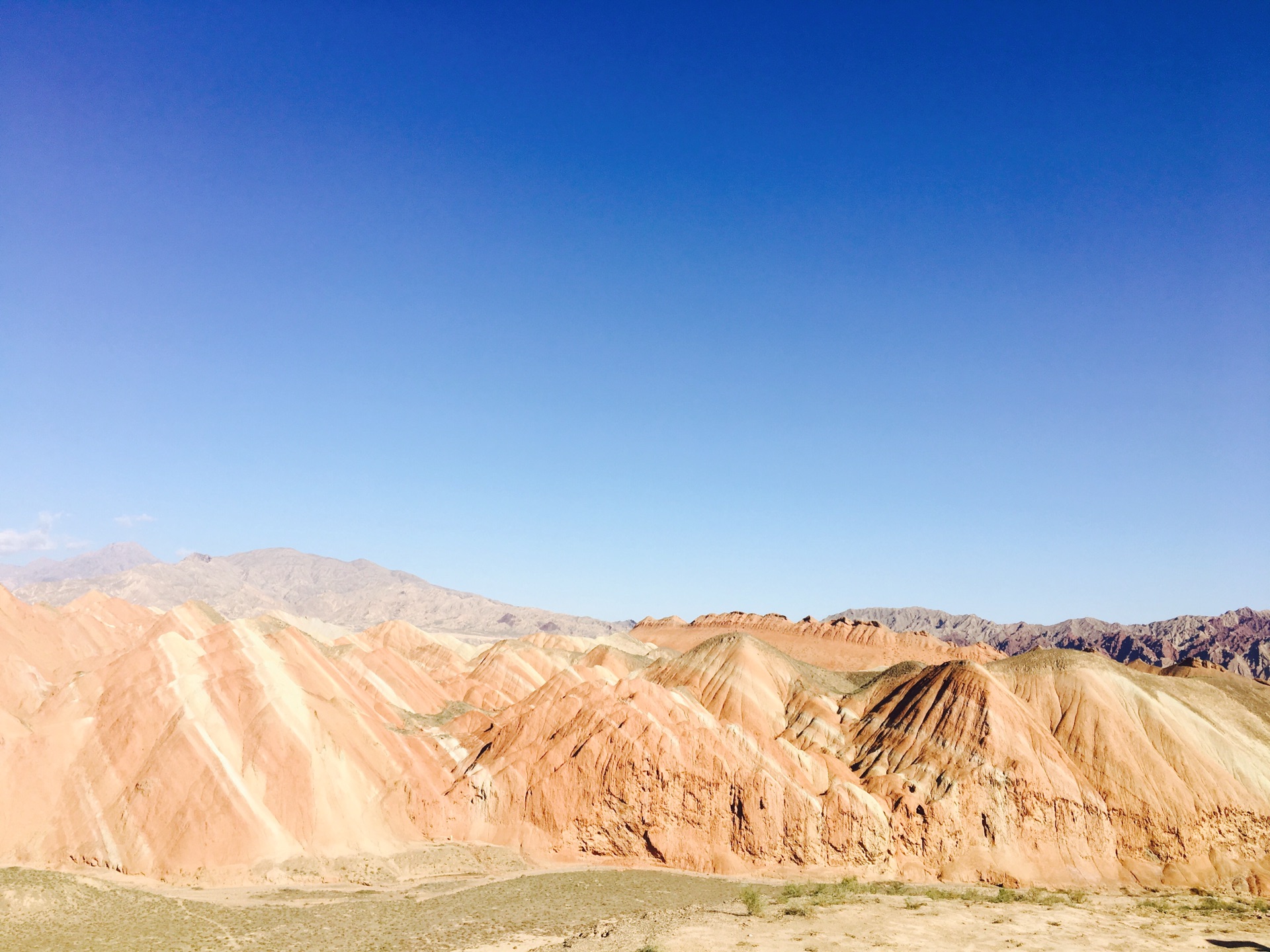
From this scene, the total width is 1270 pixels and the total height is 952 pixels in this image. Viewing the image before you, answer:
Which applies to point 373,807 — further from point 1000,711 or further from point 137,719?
point 1000,711

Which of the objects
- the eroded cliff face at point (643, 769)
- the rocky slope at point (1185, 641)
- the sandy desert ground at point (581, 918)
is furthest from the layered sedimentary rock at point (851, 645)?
the sandy desert ground at point (581, 918)

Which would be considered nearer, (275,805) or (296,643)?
(275,805)

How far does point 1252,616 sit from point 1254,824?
170 metres

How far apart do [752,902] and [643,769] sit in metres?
11.9

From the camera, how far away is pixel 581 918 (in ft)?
108

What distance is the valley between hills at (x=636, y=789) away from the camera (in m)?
36.3

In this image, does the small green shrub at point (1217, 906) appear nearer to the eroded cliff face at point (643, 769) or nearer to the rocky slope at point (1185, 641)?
the eroded cliff face at point (643, 769)

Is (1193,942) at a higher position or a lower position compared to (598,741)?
lower

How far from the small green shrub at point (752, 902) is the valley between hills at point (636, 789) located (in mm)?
640

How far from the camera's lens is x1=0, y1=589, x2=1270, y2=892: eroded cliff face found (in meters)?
38.9

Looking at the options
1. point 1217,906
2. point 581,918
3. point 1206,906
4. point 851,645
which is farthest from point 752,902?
point 851,645

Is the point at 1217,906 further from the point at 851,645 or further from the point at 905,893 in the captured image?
the point at 851,645

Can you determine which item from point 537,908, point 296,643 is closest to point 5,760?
point 296,643

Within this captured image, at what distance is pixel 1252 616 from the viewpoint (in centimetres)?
18512
